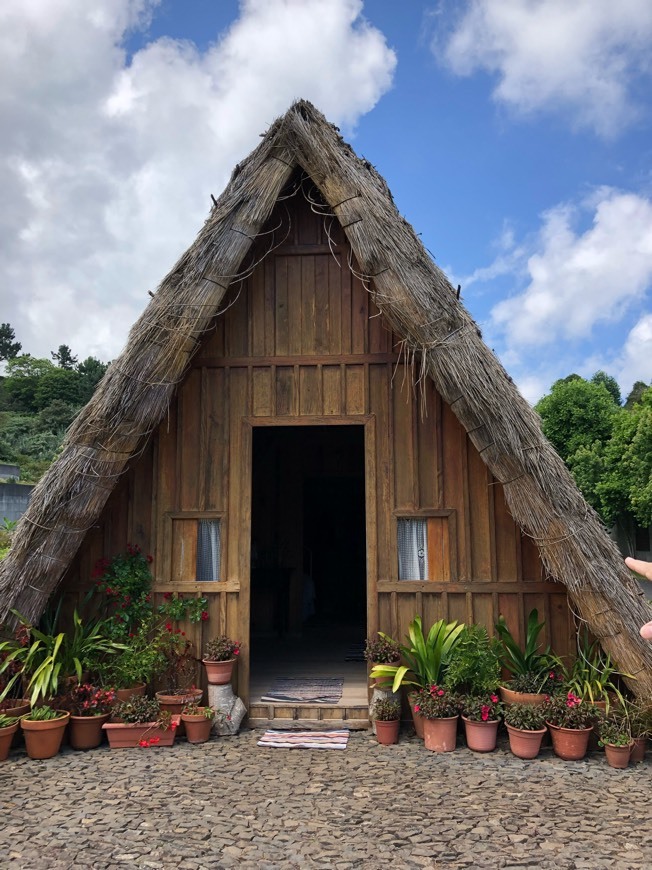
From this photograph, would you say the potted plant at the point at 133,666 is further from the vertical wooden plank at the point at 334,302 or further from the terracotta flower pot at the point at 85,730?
the vertical wooden plank at the point at 334,302

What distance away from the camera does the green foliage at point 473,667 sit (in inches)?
190

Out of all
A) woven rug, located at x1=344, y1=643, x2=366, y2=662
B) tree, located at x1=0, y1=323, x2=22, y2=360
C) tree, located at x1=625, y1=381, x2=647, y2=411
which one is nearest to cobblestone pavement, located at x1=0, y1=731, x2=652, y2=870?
woven rug, located at x1=344, y1=643, x2=366, y2=662

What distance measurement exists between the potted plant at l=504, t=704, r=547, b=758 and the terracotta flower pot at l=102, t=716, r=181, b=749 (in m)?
2.57

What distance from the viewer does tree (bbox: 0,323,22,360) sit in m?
42.0

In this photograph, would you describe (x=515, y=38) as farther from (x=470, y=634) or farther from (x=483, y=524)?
(x=470, y=634)

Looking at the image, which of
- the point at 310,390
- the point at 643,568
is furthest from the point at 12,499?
the point at 643,568

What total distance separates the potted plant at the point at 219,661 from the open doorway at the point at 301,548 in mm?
2358

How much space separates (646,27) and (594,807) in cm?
614

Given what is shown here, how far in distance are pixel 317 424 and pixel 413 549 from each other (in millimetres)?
1373

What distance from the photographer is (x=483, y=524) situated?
17.5 feet

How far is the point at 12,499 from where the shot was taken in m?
15.6

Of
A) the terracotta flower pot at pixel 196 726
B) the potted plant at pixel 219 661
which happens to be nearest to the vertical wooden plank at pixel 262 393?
the potted plant at pixel 219 661

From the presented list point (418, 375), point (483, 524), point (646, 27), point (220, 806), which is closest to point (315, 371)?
A: point (418, 375)

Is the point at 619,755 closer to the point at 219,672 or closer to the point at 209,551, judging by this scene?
the point at 219,672
